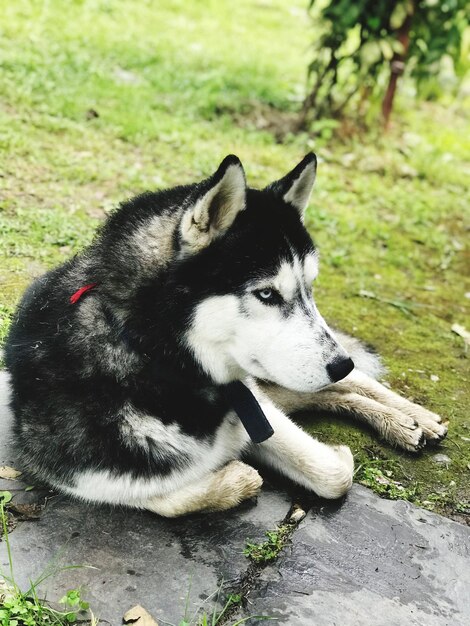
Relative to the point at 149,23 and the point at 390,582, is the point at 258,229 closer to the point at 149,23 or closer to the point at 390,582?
the point at 390,582

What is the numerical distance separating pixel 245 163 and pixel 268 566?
4.64 m

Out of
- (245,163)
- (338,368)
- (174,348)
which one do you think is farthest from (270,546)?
(245,163)

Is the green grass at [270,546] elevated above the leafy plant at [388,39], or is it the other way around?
the leafy plant at [388,39]

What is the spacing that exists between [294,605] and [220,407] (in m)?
0.80

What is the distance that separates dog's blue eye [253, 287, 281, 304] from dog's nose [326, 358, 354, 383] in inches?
12.7

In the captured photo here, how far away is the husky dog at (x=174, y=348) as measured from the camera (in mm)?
2656

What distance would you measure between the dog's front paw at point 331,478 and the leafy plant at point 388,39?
5.20m

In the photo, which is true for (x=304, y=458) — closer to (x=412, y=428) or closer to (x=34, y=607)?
(x=412, y=428)

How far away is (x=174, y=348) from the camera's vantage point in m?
2.71

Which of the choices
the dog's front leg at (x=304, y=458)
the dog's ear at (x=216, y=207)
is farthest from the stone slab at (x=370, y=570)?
the dog's ear at (x=216, y=207)

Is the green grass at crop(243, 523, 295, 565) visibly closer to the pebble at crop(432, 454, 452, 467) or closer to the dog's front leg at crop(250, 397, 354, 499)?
the dog's front leg at crop(250, 397, 354, 499)

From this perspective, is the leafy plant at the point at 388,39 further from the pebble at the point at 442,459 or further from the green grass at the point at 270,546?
the green grass at the point at 270,546

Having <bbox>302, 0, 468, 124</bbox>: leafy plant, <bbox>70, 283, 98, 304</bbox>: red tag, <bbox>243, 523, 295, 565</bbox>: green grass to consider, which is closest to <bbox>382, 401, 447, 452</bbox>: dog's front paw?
<bbox>243, 523, 295, 565</bbox>: green grass

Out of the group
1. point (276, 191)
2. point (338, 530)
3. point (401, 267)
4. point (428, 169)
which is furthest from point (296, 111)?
point (338, 530)
